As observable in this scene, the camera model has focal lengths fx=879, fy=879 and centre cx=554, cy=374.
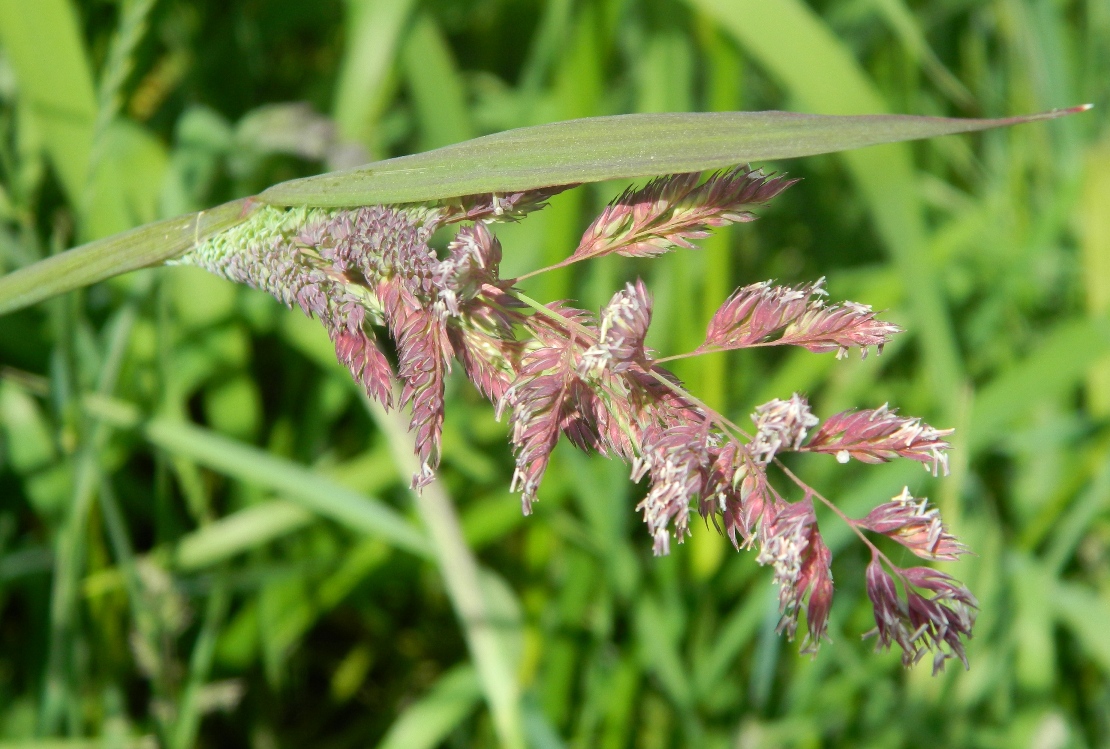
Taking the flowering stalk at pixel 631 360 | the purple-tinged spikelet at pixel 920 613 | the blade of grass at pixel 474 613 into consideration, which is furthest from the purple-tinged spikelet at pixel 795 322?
the blade of grass at pixel 474 613

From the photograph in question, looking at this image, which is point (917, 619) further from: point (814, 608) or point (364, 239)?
point (364, 239)

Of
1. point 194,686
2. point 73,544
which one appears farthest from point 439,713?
point 73,544

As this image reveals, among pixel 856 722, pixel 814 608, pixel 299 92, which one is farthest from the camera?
pixel 299 92

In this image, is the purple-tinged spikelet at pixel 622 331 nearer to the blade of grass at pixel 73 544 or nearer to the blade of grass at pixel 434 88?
the blade of grass at pixel 73 544

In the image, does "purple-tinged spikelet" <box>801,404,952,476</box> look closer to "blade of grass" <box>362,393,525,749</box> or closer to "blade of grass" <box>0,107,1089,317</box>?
"blade of grass" <box>0,107,1089,317</box>

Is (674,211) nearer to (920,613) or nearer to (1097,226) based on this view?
(920,613)

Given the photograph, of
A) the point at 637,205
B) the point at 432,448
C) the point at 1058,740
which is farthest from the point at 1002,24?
the point at 432,448
